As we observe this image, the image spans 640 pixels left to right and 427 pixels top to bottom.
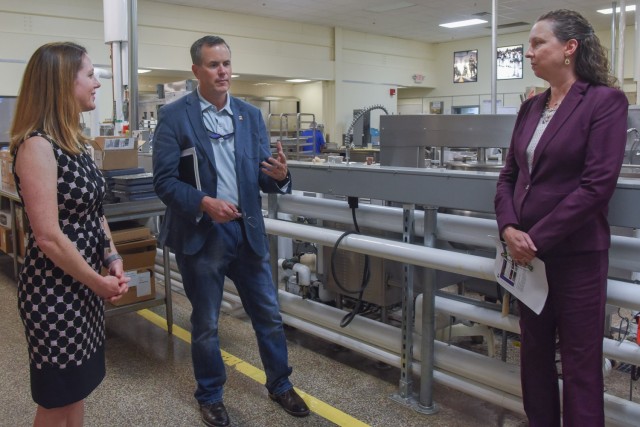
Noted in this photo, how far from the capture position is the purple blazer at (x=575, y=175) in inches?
60.2

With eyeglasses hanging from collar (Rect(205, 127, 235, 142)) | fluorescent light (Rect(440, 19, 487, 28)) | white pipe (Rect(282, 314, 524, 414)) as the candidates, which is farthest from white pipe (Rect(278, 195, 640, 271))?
fluorescent light (Rect(440, 19, 487, 28))

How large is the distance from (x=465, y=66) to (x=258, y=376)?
1285 centimetres

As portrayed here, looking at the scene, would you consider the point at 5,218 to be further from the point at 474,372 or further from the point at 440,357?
the point at 474,372

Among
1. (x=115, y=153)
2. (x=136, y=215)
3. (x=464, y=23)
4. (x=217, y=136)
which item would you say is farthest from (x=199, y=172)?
(x=464, y=23)

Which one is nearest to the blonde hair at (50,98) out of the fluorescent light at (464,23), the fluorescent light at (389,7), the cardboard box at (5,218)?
the cardboard box at (5,218)

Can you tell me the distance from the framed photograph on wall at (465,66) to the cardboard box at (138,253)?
12251mm

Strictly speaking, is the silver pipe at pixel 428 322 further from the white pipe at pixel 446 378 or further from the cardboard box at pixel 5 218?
the cardboard box at pixel 5 218

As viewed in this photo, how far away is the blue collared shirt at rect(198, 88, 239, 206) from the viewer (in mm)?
2223

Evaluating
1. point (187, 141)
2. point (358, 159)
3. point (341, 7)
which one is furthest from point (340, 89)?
point (187, 141)

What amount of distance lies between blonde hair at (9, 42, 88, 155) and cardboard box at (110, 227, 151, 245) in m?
1.71

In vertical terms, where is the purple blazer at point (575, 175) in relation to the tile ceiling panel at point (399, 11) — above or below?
below

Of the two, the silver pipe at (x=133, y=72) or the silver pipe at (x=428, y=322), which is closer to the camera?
the silver pipe at (x=428, y=322)

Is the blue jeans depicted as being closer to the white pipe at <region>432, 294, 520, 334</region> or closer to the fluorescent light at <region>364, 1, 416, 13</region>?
the white pipe at <region>432, 294, 520, 334</region>

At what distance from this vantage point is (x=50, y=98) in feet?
5.00
